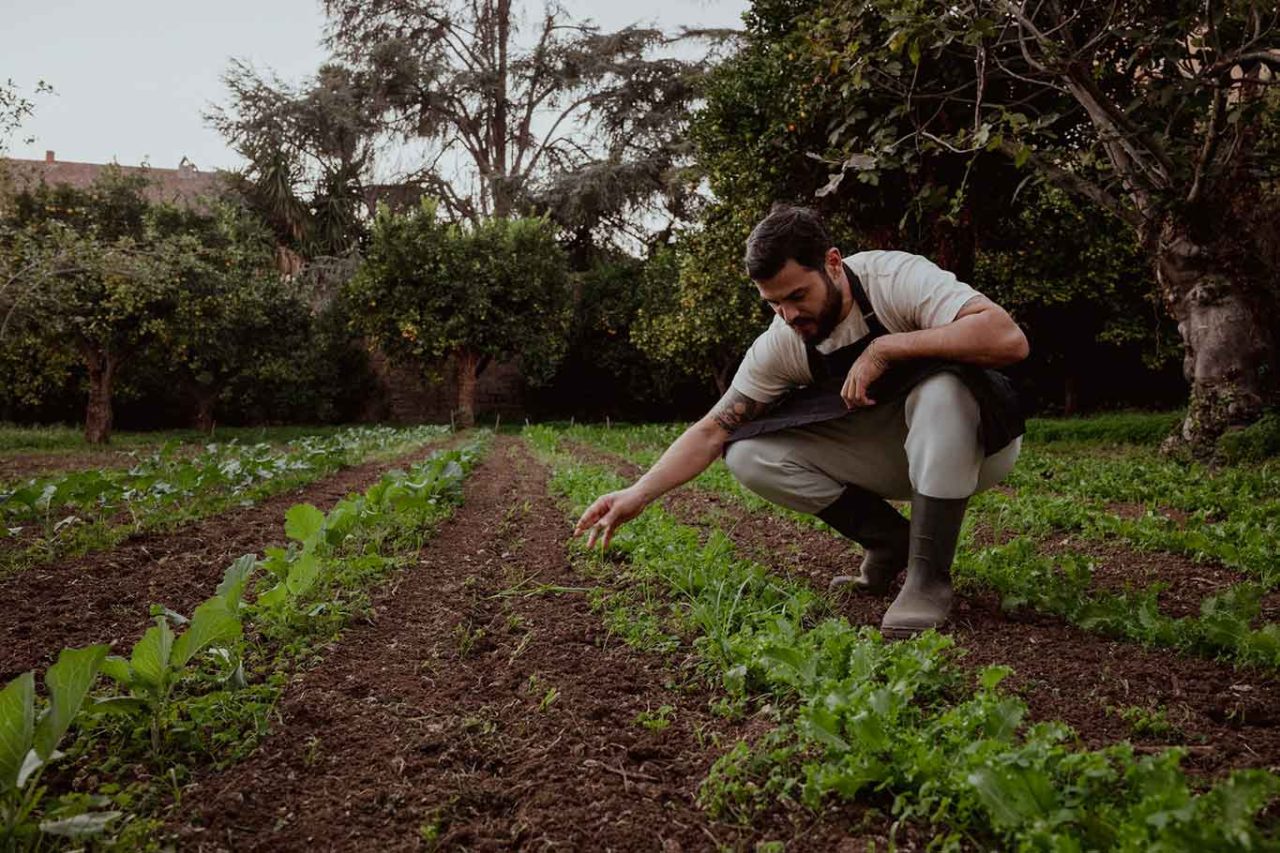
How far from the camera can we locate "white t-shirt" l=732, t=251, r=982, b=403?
2.63m

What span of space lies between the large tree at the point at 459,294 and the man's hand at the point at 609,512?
17.6 meters

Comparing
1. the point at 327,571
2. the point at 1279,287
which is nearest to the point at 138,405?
the point at 327,571

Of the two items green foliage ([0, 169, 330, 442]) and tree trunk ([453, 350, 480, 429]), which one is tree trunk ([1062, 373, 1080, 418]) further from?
green foliage ([0, 169, 330, 442])

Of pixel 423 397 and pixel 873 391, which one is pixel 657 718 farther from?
pixel 423 397

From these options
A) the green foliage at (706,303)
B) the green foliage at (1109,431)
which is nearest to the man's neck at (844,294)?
the green foliage at (706,303)

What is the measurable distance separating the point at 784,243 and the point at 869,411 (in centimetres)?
86

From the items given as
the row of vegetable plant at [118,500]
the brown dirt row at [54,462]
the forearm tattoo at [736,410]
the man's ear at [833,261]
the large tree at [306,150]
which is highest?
the large tree at [306,150]

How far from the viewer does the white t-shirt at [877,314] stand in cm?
263

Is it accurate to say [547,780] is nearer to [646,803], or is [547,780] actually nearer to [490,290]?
[646,803]

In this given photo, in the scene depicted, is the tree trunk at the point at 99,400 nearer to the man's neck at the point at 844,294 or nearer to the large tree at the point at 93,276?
the large tree at the point at 93,276

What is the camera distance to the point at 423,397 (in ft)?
80.0

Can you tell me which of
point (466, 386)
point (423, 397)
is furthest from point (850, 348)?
point (423, 397)

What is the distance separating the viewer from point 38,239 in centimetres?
1223

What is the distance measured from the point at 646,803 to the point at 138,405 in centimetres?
2463
